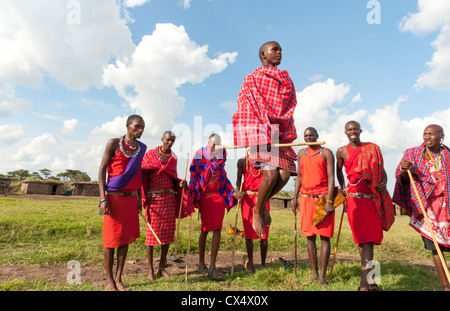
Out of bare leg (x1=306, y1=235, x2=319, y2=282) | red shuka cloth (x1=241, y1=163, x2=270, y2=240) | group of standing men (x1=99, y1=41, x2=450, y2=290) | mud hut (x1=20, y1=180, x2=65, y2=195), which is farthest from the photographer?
mud hut (x1=20, y1=180, x2=65, y2=195)

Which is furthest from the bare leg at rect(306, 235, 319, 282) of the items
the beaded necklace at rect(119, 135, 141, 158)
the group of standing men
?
the beaded necklace at rect(119, 135, 141, 158)

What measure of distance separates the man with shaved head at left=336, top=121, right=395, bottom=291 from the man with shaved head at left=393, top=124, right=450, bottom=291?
0.41 metres

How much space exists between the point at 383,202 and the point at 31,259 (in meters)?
7.27

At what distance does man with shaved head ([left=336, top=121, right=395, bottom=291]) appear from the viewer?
488 cm

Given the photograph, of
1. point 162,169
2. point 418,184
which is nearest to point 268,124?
point 162,169

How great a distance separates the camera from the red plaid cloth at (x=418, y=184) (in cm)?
463

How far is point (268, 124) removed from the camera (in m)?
3.42

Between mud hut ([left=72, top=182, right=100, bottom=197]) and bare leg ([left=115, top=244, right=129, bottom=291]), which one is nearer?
bare leg ([left=115, top=244, right=129, bottom=291])

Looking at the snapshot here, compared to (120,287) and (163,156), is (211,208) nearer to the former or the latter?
(163,156)

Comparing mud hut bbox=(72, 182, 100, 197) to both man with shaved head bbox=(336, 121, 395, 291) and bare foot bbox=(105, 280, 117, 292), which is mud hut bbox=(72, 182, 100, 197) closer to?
bare foot bbox=(105, 280, 117, 292)

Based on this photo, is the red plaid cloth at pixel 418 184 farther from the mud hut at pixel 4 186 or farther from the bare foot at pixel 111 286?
the mud hut at pixel 4 186

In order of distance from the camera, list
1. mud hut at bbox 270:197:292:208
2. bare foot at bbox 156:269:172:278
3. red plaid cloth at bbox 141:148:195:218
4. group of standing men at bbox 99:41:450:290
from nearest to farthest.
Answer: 1. group of standing men at bbox 99:41:450:290
2. bare foot at bbox 156:269:172:278
3. red plaid cloth at bbox 141:148:195:218
4. mud hut at bbox 270:197:292:208

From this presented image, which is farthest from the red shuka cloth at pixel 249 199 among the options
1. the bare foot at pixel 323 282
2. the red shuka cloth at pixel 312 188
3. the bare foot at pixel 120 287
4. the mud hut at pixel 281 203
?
the mud hut at pixel 281 203

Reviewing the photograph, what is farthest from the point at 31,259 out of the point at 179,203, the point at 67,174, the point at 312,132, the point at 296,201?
the point at 67,174
